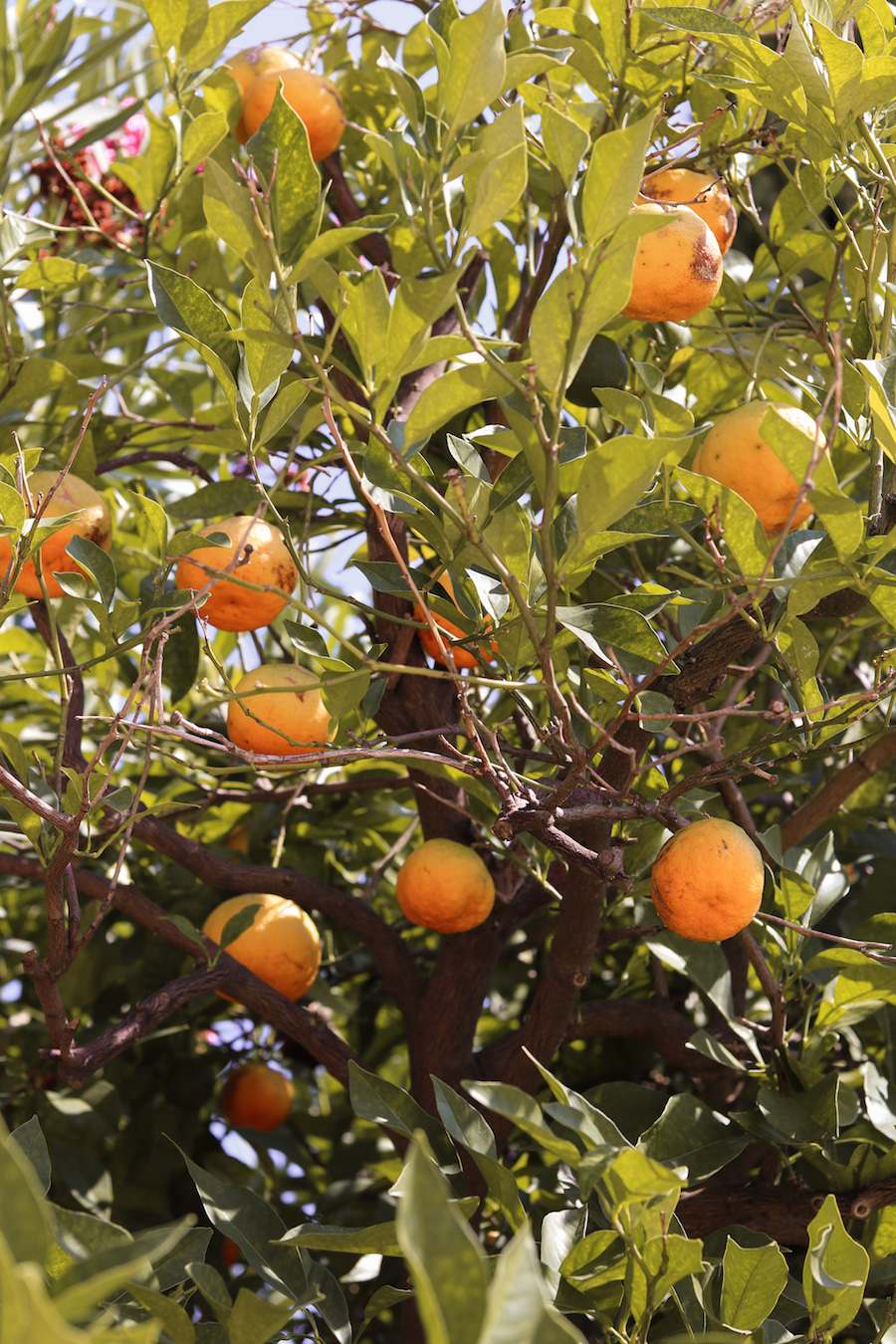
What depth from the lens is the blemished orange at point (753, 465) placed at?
1026 millimetres

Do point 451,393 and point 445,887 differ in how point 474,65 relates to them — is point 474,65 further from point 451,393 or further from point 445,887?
point 445,887

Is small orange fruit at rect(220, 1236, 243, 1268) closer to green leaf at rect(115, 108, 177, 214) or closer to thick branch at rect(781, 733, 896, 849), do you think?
thick branch at rect(781, 733, 896, 849)

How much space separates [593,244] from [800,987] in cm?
80

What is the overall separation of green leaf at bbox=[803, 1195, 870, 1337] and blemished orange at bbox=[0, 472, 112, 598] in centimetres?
76

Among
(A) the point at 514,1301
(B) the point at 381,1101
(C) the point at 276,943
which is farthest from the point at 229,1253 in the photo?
(A) the point at 514,1301

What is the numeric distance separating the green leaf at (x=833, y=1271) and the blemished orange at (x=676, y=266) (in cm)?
65

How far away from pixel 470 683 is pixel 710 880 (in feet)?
0.75

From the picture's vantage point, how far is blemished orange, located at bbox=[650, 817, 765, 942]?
0.99 m

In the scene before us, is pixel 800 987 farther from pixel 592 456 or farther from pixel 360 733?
pixel 592 456

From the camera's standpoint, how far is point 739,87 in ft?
3.34

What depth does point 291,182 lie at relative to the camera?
847 mm

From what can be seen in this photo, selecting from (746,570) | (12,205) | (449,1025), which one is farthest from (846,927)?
(12,205)

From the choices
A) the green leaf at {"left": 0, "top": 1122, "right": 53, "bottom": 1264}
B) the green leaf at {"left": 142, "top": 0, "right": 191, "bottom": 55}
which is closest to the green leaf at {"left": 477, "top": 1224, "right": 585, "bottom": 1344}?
the green leaf at {"left": 0, "top": 1122, "right": 53, "bottom": 1264}

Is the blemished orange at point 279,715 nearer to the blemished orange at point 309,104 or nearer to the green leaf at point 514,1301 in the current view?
the blemished orange at point 309,104
